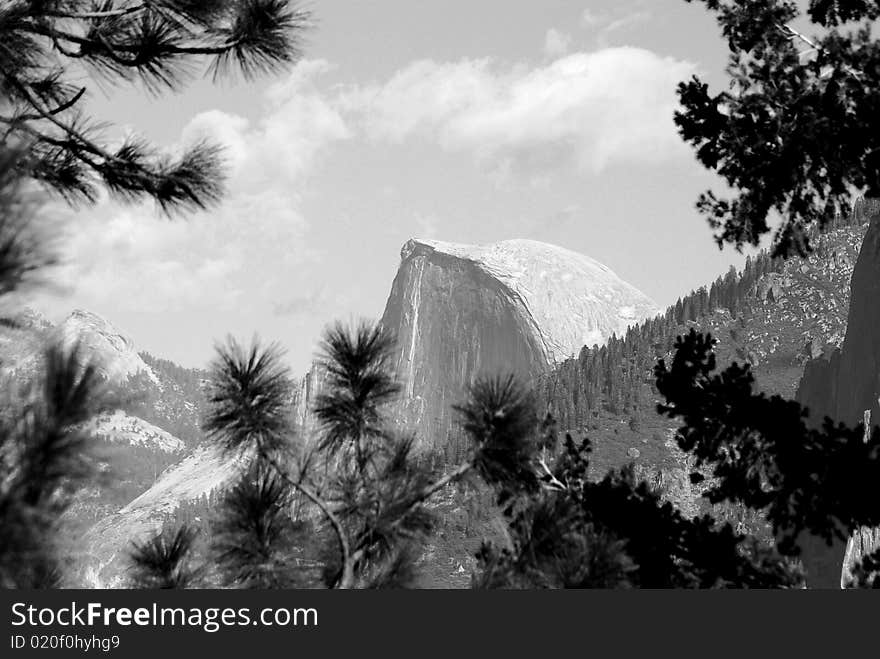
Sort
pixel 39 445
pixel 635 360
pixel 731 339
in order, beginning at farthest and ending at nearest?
pixel 635 360 < pixel 731 339 < pixel 39 445

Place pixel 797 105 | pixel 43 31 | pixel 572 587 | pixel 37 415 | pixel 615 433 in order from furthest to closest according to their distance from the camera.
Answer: pixel 615 433 → pixel 797 105 → pixel 43 31 → pixel 572 587 → pixel 37 415

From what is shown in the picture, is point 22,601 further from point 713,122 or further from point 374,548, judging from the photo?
point 713,122

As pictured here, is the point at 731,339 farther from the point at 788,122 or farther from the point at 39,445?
the point at 39,445

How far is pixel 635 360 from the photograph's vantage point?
186125 millimetres

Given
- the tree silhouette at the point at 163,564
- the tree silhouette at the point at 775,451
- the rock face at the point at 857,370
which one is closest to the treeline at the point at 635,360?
the rock face at the point at 857,370

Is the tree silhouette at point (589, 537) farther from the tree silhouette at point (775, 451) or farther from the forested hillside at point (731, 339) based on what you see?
the forested hillside at point (731, 339)

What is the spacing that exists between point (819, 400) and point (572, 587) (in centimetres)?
14075

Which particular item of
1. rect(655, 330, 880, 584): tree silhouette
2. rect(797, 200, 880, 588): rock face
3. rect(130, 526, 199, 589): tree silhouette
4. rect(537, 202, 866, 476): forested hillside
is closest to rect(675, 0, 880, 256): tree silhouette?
rect(655, 330, 880, 584): tree silhouette

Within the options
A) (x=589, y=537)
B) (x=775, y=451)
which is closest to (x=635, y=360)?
(x=775, y=451)

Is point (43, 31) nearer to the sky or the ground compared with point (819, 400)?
nearer to the ground

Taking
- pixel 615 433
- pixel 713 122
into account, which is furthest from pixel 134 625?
pixel 615 433

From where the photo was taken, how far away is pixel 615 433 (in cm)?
16600

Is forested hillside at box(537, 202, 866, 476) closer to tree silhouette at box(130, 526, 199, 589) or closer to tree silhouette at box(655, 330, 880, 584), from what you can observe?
tree silhouette at box(655, 330, 880, 584)

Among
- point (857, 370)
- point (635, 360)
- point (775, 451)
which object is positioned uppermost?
point (635, 360)
